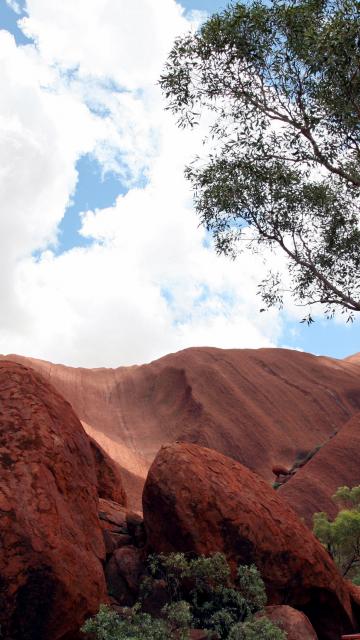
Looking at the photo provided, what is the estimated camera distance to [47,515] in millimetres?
8961

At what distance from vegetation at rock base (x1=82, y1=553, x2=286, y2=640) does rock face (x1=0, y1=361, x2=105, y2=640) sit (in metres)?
0.51

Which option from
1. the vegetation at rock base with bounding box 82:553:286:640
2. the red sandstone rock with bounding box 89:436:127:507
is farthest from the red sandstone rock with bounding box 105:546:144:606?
the red sandstone rock with bounding box 89:436:127:507

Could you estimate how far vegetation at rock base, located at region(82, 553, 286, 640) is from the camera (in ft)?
28.9

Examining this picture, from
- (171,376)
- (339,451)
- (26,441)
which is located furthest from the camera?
(171,376)

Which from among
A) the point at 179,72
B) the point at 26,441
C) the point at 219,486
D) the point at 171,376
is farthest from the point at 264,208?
the point at 171,376

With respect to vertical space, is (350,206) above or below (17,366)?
above

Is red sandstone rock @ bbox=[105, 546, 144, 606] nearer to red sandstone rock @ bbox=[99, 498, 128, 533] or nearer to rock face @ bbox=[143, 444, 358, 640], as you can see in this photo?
rock face @ bbox=[143, 444, 358, 640]

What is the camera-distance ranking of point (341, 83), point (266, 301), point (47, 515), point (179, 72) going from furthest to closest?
point (266, 301)
point (179, 72)
point (341, 83)
point (47, 515)

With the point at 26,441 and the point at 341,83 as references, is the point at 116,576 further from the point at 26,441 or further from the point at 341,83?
the point at 341,83

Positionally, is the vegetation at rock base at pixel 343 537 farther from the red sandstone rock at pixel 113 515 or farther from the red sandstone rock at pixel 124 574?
the red sandstone rock at pixel 124 574

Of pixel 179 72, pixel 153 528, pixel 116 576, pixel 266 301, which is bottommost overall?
pixel 116 576

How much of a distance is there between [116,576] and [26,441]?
3.05 metres

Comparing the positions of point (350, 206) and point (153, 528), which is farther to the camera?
point (350, 206)

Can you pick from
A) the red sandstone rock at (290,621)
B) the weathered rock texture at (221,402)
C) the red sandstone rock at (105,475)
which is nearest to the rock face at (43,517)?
the red sandstone rock at (290,621)
